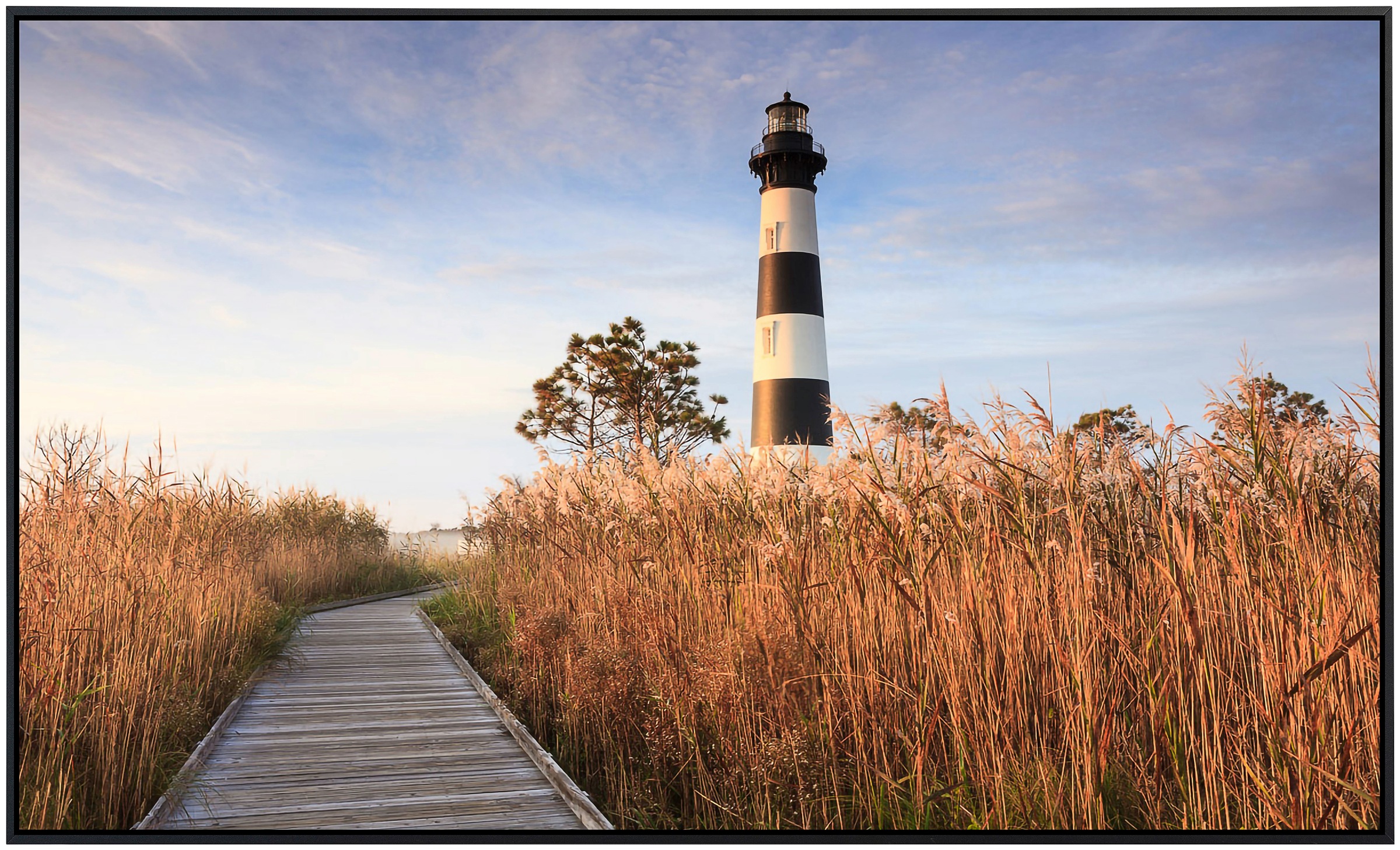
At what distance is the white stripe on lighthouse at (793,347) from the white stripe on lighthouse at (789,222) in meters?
1.20

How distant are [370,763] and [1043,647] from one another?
8.18 feet

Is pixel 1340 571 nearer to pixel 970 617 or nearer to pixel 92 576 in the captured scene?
pixel 970 617

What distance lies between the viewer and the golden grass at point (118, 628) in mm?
2877

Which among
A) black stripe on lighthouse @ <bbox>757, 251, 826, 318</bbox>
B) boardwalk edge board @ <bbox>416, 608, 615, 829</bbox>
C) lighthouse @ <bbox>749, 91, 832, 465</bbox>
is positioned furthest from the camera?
black stripe on lighthouse @ <bbox>757, 251, 826, 318</bbox>

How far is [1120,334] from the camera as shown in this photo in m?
3.38

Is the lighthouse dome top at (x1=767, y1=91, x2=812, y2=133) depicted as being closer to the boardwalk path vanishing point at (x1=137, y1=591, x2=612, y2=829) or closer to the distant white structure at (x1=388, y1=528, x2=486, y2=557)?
the distant white structure at (x1=388, y1=528, x2=486, y2=557)

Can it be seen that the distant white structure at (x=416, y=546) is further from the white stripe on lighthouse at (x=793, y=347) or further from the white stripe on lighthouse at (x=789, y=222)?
the white stripe on lighthouse at (x=789, y=222)

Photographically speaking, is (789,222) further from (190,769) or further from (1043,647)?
(1043,647)

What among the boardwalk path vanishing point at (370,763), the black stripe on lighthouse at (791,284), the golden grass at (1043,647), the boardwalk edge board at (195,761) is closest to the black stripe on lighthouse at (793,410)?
the black stripe on lighthouse at (791,284)

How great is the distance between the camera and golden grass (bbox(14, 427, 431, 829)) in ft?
9.44

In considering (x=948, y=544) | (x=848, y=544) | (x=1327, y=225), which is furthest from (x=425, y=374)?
(x=1327, y=225)

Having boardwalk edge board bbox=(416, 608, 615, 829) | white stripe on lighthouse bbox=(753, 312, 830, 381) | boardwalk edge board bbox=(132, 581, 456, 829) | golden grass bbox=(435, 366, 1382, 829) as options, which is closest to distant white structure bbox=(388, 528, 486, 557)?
white stripe on lighthouse bbox=(753, 312, 830, 381)

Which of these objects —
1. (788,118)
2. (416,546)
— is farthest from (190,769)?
(788,118)

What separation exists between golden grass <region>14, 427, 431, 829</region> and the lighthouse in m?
8.29
